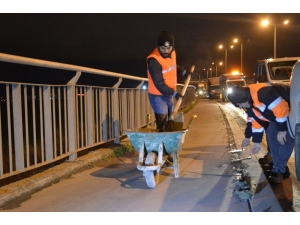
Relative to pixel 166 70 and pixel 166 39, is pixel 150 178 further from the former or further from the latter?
pixel 166 39

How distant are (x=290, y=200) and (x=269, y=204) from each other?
382 millimetres

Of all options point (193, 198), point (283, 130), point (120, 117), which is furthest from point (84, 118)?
point (283, 130)

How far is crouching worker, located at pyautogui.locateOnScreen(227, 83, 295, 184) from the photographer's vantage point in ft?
15.4

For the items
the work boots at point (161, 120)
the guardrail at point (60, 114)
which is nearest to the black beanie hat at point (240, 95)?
the work boots at point (161, 120)

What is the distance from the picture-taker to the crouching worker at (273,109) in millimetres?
4699

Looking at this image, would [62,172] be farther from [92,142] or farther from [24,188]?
[92,142]

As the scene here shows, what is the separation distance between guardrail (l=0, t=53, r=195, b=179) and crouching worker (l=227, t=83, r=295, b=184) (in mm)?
2273

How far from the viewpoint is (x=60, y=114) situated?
5.39 meters

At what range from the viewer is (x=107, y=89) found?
6.98m

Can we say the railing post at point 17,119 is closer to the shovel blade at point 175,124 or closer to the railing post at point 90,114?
the railing post at point 90,114

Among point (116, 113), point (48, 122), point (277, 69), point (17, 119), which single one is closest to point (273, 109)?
point (48, 122)

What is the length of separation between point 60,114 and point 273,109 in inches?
111

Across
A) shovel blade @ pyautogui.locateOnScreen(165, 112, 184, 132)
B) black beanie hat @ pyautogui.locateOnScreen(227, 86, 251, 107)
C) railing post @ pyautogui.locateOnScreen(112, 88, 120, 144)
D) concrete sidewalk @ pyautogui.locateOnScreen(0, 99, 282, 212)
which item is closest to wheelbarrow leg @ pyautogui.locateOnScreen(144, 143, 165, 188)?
concrete sidewalk @ pyautogui.locateOnScreen(0, 99, 282, 212)

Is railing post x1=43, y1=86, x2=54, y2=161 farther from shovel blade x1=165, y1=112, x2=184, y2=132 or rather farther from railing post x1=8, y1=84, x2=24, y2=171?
shovel blade x1=165, y1=112, x2=184, y2=132
